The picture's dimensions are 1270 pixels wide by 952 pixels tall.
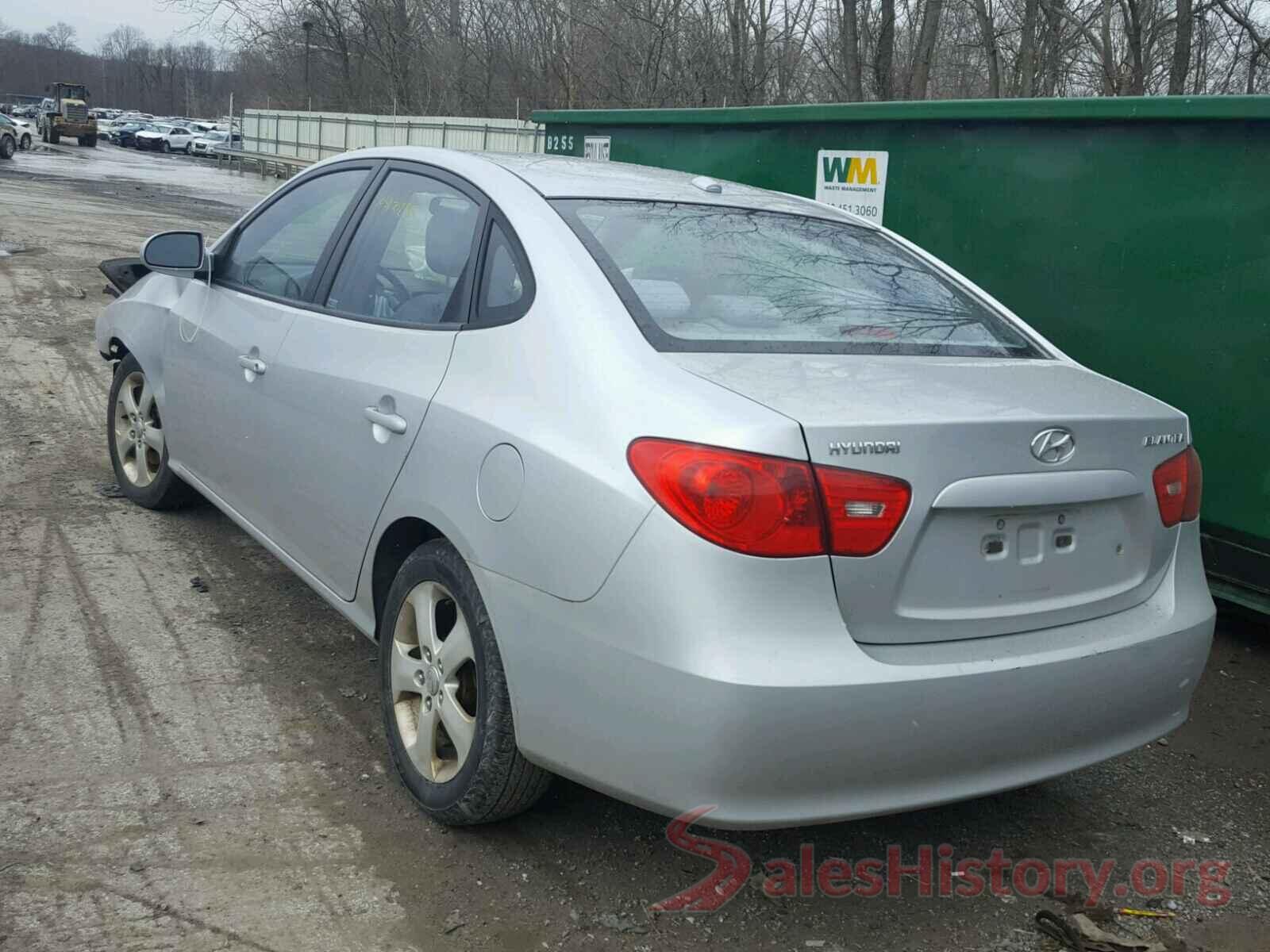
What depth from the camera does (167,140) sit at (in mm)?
64875

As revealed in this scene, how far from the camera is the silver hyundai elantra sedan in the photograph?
99.3 inches

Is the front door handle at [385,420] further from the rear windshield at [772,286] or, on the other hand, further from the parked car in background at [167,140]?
the parked car in background at [167,140]

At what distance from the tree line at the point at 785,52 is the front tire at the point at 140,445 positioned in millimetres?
14250

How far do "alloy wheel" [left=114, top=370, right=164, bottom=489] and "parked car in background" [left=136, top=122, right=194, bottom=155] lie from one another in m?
62.9

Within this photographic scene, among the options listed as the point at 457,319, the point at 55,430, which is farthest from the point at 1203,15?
the point at 457,319

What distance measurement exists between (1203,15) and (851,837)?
16164 mm

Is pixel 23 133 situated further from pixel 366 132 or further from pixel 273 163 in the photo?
pixel 366 132

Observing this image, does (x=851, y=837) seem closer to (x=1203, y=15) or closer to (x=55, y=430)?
(x=55, y=430)

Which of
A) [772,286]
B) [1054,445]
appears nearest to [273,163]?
[772,286]

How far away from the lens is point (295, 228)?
447 cm

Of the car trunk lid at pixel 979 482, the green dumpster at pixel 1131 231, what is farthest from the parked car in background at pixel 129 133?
the car trunk lid at pixel 979 482

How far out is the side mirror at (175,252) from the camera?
4.71m

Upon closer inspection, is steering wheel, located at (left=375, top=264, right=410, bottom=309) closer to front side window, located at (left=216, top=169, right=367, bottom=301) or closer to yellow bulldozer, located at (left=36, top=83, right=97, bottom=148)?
front side window, located at (left=216, top=169, right=367, bottom=301)

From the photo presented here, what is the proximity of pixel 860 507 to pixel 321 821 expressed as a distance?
64.1 inches
